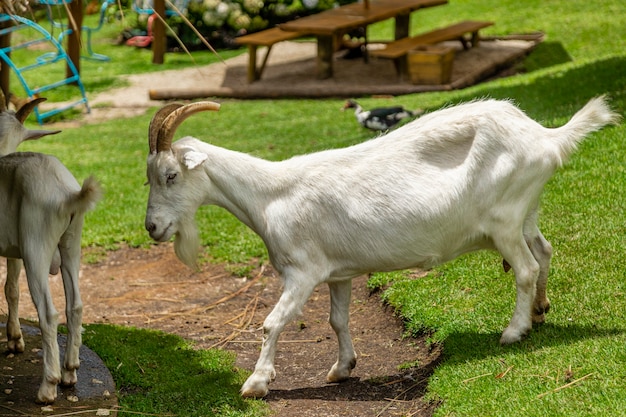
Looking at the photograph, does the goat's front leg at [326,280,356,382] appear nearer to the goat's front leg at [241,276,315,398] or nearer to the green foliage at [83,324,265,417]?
the goat's front leg at [241,276,315,398]

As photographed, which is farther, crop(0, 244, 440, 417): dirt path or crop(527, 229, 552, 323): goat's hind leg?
crop(527, 229, 552, 323): goat's hind leg

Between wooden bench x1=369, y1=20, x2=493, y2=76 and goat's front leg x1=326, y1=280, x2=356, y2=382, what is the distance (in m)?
10.4

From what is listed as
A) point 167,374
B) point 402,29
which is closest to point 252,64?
point 402,29

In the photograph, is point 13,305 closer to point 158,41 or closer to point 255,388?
point 255,388

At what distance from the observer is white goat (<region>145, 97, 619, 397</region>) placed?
18.2 ft

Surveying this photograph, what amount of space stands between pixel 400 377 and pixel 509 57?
12.1 metres

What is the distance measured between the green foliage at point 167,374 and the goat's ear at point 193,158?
1.45 m

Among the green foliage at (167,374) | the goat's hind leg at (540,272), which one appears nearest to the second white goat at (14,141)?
the green foliage at (167,374)

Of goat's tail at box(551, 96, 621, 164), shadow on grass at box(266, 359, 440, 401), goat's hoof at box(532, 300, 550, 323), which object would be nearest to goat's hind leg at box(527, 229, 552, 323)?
goat's hoof at box(532, 300, 550, 323)

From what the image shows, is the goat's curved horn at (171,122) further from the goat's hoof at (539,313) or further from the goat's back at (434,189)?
the goat's hoof at (539,313)

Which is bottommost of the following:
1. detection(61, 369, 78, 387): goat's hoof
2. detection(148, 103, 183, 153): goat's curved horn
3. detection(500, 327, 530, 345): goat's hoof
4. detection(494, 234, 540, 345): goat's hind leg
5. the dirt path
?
the dirt path

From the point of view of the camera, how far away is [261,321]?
733 centimetres

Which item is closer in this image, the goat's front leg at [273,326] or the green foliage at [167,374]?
the goat's front leg at [273,326]

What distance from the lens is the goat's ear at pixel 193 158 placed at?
18.0 feet
